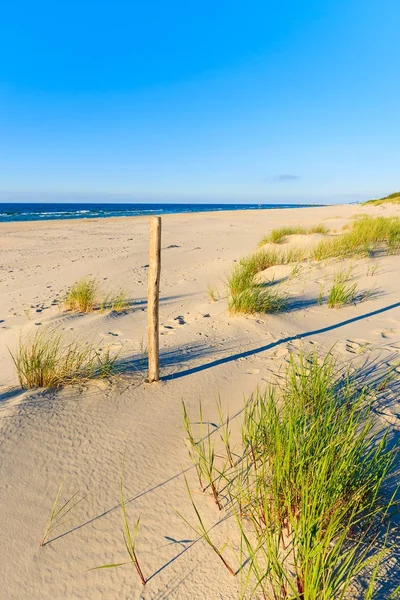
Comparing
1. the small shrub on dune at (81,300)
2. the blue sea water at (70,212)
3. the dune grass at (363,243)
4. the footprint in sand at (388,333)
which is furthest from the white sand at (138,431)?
the blue sea water at (70,212)

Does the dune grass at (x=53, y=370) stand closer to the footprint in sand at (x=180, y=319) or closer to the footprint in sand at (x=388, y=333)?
the footprint in sand at (x=180, y=319)

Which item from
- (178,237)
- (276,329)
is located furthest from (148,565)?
(178,237)

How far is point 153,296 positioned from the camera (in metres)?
3.11

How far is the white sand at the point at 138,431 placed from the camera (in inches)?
63.5

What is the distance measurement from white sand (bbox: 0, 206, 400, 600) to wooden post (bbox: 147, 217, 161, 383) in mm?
203

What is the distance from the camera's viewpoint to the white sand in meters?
1.61


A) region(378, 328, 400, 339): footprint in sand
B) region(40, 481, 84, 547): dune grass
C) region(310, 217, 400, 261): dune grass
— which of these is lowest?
region(40, 481, 84, 547): dune grass

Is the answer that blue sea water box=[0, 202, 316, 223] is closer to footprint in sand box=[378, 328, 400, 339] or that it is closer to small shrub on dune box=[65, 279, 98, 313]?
small shrub on dune box=[65, 279, 98, 313]

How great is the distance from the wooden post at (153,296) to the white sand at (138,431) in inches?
8.0

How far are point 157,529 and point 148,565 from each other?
181 millimetres

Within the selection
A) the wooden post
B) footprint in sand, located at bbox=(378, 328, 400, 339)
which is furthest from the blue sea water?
the wooden post

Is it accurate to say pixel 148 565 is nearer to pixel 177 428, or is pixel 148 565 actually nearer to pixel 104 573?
pixel 104 573

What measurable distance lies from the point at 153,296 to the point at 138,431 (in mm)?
1095

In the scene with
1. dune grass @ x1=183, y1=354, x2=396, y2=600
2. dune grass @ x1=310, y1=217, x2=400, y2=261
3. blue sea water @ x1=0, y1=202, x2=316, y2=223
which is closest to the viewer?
dune grass @ x1=183, y1=354, x2=396, y2=600
